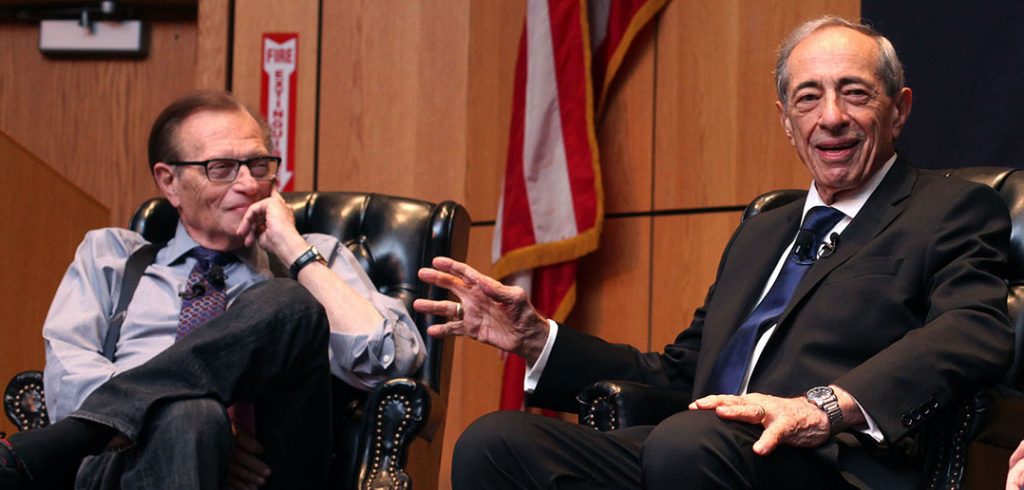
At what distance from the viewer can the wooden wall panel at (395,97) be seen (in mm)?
4547

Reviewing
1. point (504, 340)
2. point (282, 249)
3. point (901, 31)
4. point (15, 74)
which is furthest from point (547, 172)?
point (15, 74)

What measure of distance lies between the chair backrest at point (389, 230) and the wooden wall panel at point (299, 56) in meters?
1.72

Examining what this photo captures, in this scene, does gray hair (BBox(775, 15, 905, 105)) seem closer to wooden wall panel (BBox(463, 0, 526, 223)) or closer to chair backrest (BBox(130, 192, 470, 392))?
chair backrest (BBox(130, 192, 470, 392))

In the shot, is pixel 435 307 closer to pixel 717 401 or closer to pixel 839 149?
pixel 717 401

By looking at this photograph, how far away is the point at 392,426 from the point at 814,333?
78 centimetres

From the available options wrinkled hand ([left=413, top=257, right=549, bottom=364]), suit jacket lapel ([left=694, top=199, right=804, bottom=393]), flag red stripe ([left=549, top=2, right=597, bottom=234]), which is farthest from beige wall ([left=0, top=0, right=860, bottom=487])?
wrinkled hand ([left=413, top=257, right=549, bottom=364])

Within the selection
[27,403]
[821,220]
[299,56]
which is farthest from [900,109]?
[299,56]

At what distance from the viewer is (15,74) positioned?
207 inches

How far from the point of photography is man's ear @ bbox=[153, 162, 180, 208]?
271 centimetres

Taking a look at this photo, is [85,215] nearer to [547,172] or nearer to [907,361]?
[547,172]

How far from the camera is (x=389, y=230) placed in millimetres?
2820

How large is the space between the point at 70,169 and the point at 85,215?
4.93ft

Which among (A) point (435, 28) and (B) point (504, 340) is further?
(A) point (435, 28)

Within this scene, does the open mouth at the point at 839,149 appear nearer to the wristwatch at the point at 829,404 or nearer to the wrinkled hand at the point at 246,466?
the wristwatch at the point at 829,404
